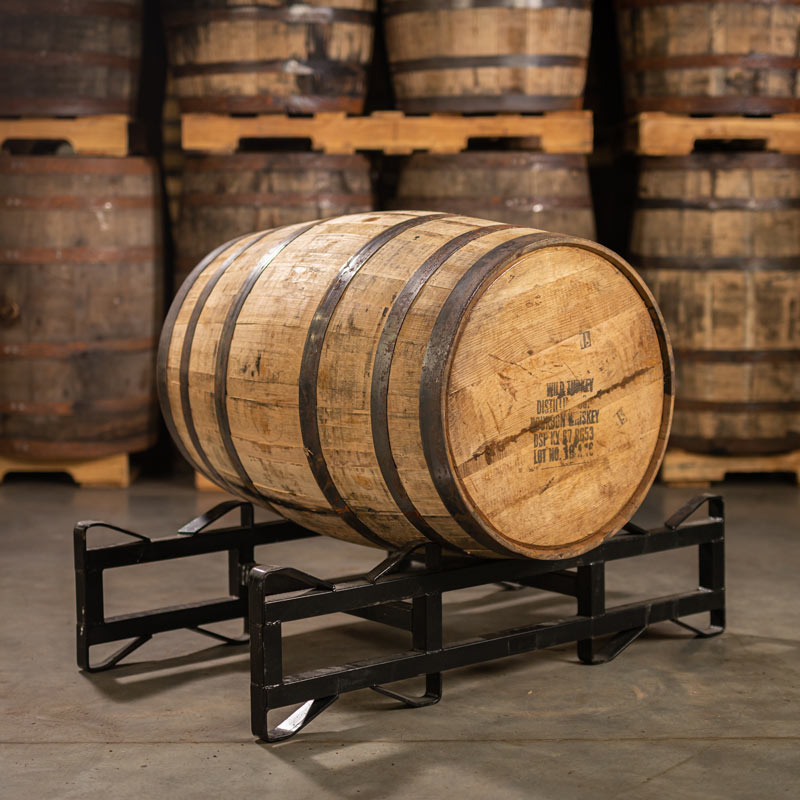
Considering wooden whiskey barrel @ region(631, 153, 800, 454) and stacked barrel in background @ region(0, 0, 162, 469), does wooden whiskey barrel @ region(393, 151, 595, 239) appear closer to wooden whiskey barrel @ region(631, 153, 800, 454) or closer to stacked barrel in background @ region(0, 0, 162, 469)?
wooden whiskey barrel @ region(631, 153, 800, 454)

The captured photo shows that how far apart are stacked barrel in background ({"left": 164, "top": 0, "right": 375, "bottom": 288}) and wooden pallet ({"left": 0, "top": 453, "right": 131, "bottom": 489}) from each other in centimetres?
116

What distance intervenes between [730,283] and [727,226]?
11.3 inches

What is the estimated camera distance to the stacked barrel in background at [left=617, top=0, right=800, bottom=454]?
22.2 ft

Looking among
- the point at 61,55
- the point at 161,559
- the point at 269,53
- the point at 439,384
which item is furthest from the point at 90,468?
the point at 439,384

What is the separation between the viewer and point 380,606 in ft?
13.3

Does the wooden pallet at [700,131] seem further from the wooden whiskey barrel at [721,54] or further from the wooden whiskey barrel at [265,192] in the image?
the wooden whiskey barrel at [265,192]

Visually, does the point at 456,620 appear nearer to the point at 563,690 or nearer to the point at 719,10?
the point at 563,690

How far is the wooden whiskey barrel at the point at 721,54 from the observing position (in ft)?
22.1

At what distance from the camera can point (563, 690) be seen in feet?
12.8

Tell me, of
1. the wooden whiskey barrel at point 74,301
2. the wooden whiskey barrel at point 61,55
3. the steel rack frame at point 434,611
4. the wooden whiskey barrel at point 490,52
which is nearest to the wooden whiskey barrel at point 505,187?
the wooden whiskey barrel at point 490,52

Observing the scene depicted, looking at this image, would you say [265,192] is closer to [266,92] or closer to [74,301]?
[266,92]

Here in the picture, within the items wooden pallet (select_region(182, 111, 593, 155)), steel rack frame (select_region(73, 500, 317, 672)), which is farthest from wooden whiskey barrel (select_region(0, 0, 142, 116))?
steel rack frame (select_region(73, 500, 317, 672))

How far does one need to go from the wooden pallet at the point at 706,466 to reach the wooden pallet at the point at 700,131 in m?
1.58

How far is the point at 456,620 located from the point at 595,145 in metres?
4.07
